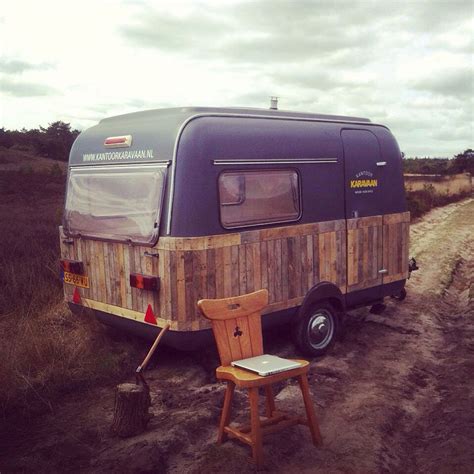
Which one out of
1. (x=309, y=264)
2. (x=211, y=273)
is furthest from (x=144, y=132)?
(x=309, y=264)

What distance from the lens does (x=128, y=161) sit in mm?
6039

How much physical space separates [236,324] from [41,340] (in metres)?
2.56

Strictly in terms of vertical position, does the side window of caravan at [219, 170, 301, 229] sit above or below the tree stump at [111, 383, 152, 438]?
above

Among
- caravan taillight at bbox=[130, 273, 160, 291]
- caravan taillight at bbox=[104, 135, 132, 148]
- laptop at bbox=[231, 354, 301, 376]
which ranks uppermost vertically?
caravan taillight at bbox=[104, 135, 132, 148]

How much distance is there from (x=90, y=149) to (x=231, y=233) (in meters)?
2.05

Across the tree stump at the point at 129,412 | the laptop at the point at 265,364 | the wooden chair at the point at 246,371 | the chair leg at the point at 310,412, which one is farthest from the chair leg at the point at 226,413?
the tree stump at the point at 129,412

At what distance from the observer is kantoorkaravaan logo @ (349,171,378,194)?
7273 mm

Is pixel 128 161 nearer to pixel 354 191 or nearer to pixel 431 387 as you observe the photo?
pixel 354 191

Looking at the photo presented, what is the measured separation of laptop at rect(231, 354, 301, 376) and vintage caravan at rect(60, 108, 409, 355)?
A: 1.13m

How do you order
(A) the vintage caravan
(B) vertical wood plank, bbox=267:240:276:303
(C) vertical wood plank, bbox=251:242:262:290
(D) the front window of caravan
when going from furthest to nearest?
(B) vertical wood plank, bbox=267:240:276:303, (C) vertical wood plank, bbox=251:242:262:290, (D) the front window of caravan, (A) the vintage caravan

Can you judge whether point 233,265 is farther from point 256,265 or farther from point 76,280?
point 76,280

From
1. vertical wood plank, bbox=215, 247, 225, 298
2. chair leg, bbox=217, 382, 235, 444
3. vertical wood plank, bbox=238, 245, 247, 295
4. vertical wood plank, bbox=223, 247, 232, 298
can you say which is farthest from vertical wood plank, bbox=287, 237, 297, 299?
chair leg, bbox=217, 382, 235, 444

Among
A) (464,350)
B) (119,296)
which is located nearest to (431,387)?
(464,350)

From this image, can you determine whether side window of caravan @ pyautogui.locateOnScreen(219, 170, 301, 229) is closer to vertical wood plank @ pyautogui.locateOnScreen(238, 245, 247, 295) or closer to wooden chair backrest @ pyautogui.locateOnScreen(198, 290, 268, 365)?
vertical wood plank @ pyautogui.locateOnScreen(238, 245, 247, 295)
